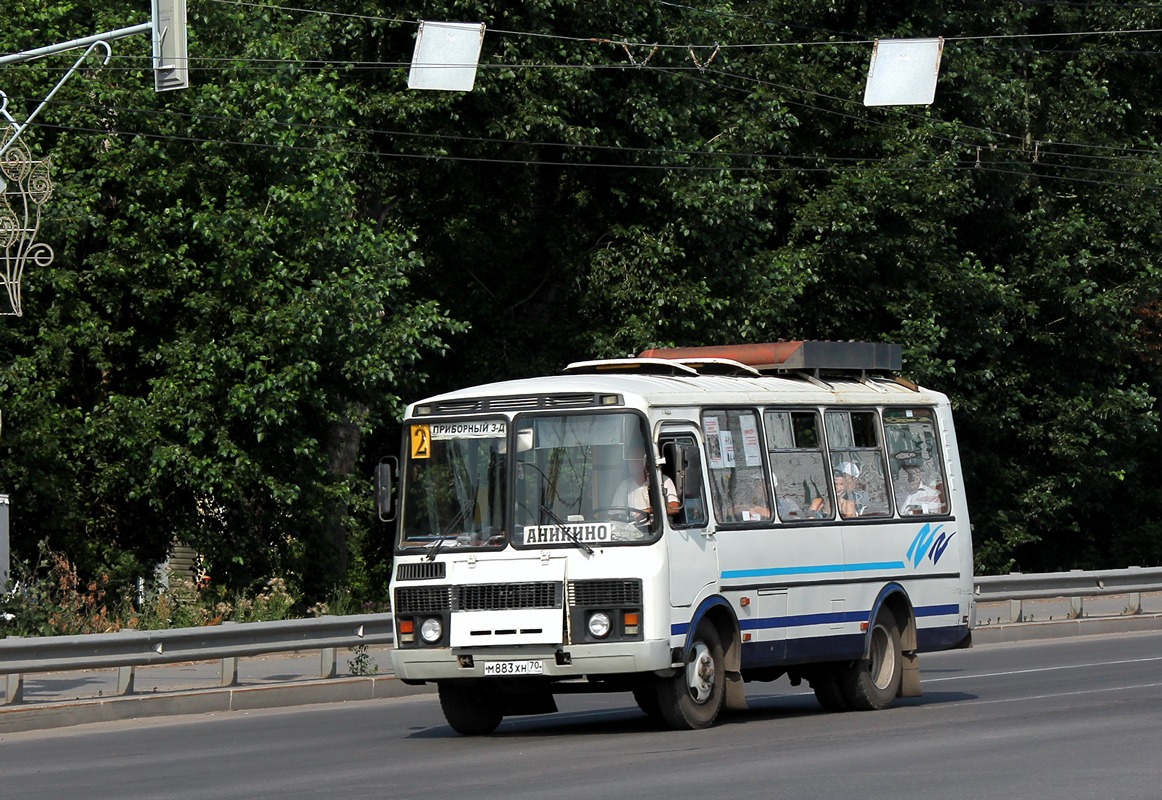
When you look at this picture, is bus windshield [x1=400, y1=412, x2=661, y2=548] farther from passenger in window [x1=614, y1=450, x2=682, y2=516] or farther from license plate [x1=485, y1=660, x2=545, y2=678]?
license plate [x1=485, y1=660, x2=545, y2=678]

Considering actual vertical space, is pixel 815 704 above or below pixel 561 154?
below

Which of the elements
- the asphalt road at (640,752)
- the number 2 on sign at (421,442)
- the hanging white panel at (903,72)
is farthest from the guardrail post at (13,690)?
the hanging white panel at (903,72)

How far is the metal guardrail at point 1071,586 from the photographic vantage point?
2717 cm

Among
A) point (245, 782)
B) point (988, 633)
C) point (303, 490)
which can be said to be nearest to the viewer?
point (245, 782)

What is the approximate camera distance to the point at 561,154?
109ft

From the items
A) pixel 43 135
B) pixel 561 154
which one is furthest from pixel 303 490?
pixel 561 154

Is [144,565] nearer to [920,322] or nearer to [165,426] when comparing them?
[165,426]

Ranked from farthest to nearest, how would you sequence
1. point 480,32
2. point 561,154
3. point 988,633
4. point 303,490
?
point 561,154
point 303,490
point 988,633
point 480,32

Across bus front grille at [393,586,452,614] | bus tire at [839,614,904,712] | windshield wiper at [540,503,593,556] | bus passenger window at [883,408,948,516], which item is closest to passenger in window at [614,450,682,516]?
windshield wiper at [540,503,593,556]

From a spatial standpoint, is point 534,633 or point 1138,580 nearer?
point 534,633

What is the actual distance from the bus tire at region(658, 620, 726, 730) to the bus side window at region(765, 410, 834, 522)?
148 centimetres

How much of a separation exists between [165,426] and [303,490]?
228 cm

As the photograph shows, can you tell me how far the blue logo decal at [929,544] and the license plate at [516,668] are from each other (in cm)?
449

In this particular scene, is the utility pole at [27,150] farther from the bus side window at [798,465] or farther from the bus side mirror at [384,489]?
the bus side window at [798,465]
